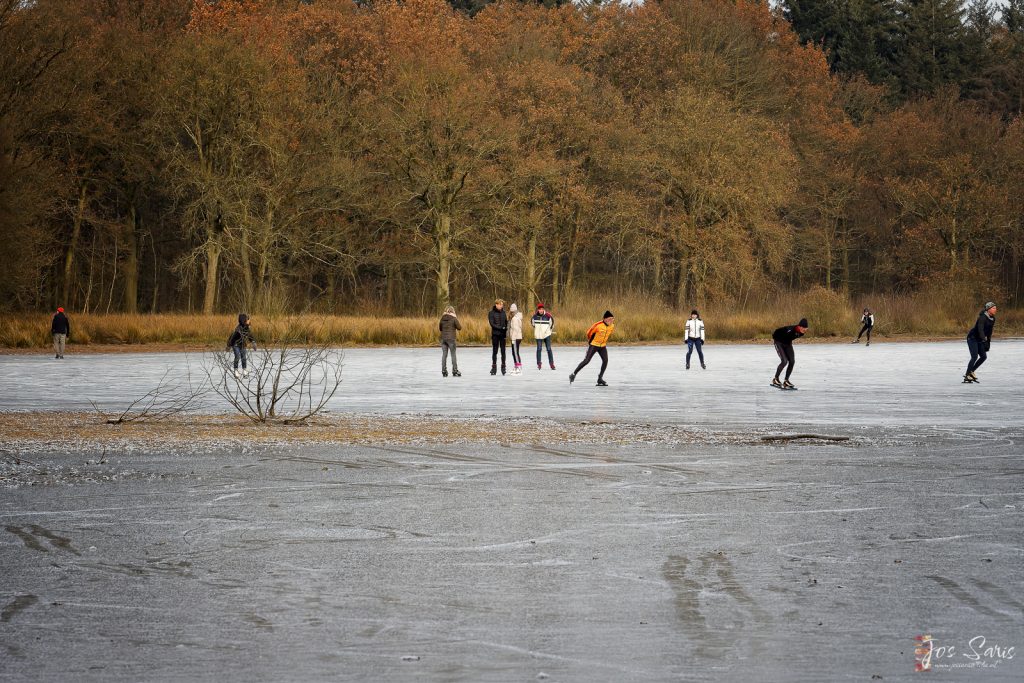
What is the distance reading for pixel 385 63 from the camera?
6059 cm

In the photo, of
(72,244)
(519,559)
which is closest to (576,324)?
(72,244)

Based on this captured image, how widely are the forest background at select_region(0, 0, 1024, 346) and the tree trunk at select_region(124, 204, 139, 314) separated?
16 cm

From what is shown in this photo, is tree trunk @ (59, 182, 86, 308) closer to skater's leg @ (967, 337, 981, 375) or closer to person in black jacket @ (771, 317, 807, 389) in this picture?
person in black jacket @ (771, 317, 807, 389)

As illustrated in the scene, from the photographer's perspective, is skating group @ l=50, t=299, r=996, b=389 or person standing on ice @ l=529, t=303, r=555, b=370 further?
person standing on ice @ l=529, t=303, r=555, b=370

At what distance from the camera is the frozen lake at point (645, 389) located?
18.9m

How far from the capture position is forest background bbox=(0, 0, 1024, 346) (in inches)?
1917

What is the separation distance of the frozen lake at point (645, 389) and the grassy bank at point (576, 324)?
588cm

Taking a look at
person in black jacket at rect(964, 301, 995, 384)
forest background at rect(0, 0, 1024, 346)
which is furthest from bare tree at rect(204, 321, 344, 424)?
forest background at rect(0, 0, 1024, 346)

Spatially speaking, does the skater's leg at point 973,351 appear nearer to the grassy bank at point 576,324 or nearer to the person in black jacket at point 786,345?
the person in black jacket at point 786,345

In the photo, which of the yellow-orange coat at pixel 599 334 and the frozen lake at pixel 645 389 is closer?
the frozen lake at pixel 645 389

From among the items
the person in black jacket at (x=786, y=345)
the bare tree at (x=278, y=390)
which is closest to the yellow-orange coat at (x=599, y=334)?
the person in black jacket at (x=786, y=345)

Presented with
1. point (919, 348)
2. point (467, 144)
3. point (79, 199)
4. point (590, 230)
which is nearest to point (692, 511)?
point (919, 348)

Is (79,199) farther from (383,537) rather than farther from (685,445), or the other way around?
(383,537)

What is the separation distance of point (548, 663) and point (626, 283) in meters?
62.1
